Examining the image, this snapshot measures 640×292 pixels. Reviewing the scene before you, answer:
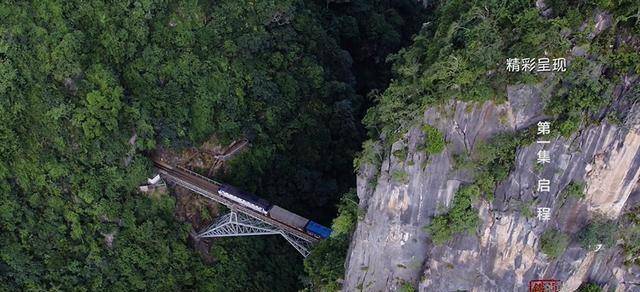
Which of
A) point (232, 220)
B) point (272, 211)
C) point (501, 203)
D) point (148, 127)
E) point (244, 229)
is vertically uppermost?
point (501, 203)

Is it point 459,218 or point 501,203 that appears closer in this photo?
point 501,203

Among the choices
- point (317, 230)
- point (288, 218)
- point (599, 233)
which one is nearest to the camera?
point (599, 233)

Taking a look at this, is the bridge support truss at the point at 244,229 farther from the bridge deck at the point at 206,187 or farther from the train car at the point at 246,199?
the train car at the point at 246,199

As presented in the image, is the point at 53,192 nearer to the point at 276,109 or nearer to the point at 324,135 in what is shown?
the point at 276,109

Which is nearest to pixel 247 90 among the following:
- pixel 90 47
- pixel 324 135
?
pixel 324 135

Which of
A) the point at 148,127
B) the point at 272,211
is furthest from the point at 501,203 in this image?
the point at 148,127

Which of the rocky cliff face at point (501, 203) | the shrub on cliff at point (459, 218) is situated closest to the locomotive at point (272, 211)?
the rocky cliff face at point (501, 203)

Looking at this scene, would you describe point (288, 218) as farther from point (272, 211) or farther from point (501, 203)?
point (501, 203)
